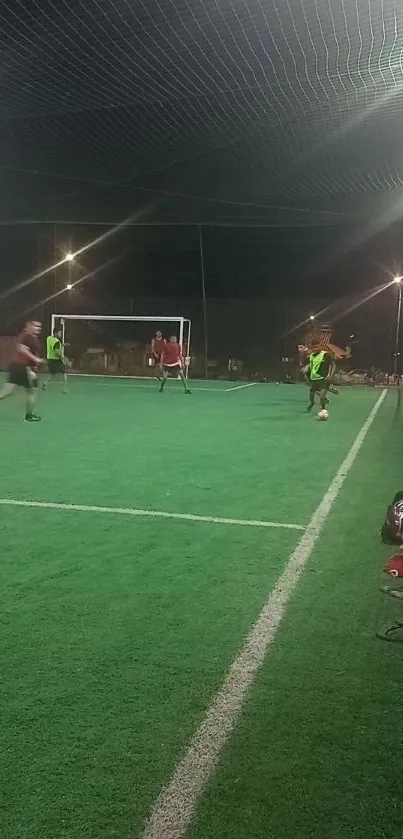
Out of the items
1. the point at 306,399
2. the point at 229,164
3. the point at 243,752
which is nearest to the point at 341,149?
the point at 229,164

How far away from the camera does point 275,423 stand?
13.8m

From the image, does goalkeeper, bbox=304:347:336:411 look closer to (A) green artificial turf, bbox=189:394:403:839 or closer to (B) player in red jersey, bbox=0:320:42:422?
(B) player in red jersey, bbox=0:320:42:422

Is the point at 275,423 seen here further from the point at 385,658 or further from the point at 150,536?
the point at 385,658

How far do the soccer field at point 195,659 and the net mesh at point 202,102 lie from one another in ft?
12.6

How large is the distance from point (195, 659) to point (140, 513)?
2919 millimetres

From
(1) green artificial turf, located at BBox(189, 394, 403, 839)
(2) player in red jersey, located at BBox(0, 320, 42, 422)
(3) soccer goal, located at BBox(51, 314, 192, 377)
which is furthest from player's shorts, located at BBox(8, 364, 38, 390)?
(3) soccer goal, located at BBox(51, 314, 192, 377)

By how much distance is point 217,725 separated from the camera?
9.16ft

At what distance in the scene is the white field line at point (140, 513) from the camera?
600cm

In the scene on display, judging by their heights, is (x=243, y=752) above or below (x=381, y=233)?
below

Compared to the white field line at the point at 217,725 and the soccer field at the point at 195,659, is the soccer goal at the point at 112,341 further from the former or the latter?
the white field line at the point at 217,725

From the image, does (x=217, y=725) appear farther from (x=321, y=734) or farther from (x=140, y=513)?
(x=140, y=513)

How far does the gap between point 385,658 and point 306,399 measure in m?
17.2

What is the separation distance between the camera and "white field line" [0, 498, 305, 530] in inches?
236

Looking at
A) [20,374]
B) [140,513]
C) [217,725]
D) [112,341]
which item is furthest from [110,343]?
[217,725]
